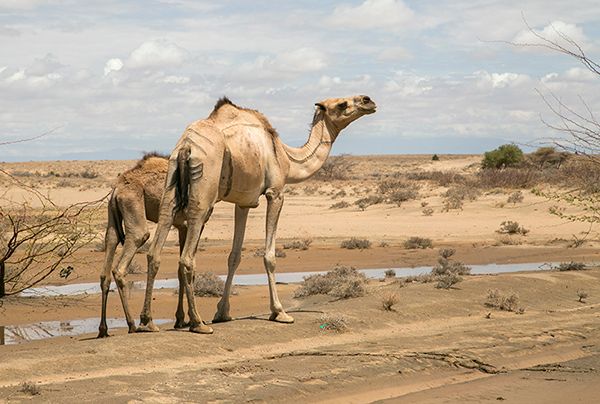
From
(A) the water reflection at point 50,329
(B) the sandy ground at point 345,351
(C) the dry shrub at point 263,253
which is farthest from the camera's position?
(C) the dry shrub at point 263,253

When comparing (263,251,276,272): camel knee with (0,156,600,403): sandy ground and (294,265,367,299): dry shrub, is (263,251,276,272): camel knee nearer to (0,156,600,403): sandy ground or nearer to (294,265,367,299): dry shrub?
(0,156,600,403): sandy ground

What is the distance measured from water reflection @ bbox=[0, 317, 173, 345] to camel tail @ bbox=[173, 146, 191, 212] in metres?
3.32

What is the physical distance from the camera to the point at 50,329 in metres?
15.4

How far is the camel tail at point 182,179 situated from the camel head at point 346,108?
2969 millimetres

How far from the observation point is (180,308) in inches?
527

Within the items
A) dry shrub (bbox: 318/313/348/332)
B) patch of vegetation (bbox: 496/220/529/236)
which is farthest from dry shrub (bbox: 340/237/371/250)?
dry shrub (bbox: 318/313/348/332)

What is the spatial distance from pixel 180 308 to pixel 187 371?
2.69 meters

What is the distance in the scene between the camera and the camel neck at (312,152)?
1405 cm

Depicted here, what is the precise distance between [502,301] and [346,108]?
13.6ft

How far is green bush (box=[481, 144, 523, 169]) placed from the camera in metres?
67.1

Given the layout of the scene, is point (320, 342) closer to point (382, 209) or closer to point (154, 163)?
point (154, 163)

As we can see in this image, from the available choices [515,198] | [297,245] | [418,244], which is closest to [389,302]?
[297,245]

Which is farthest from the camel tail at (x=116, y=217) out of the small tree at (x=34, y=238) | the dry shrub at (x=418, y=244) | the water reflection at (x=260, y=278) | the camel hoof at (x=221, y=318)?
the dry shrub at (x=418, y=244)

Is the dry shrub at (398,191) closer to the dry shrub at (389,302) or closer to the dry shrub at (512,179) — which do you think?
the dry shrub at (512,179)
